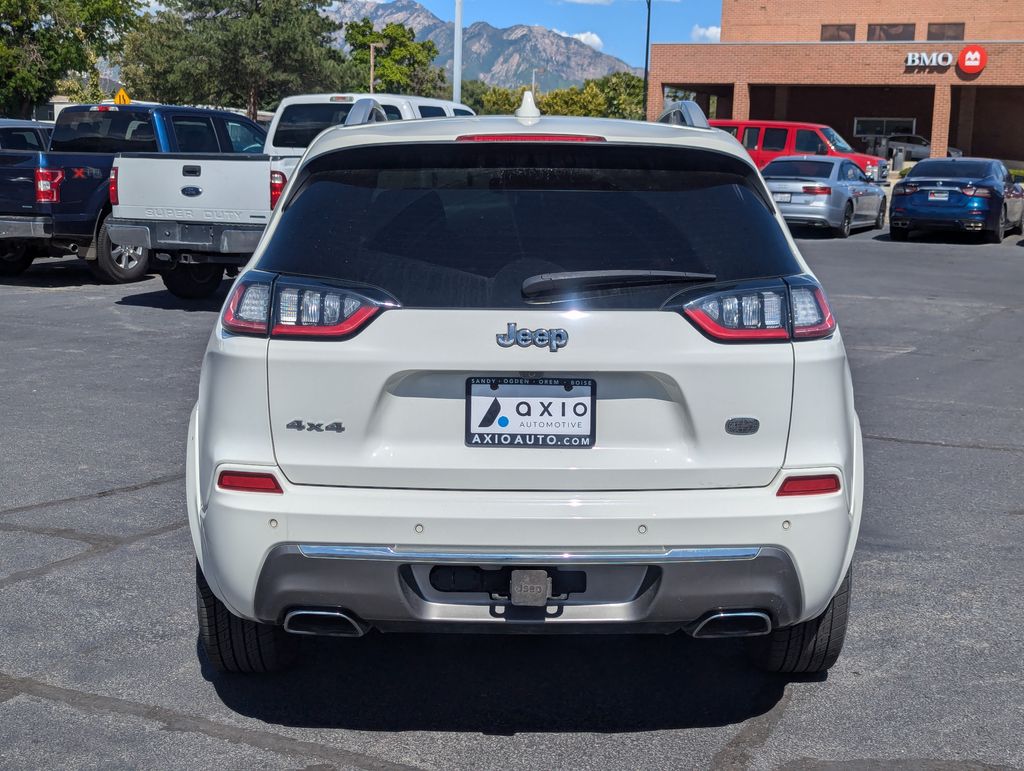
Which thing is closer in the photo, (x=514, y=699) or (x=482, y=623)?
(x=482, y=623)

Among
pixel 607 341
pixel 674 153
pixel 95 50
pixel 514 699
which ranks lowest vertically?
pixel 514 699

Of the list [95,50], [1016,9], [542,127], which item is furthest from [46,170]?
[1016,9]

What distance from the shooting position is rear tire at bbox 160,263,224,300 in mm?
14586

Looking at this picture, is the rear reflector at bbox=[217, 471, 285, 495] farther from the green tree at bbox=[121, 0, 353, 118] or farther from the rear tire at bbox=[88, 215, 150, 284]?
the green tree at bbox=[121, 0, 353, 118]

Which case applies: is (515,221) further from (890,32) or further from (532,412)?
(890,32)

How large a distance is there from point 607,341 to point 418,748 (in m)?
1.30

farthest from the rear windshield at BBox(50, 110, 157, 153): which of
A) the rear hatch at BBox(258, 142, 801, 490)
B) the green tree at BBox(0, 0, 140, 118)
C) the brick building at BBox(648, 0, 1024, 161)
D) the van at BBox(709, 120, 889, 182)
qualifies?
the brick building at BBox(648, 0, 1024, 161)

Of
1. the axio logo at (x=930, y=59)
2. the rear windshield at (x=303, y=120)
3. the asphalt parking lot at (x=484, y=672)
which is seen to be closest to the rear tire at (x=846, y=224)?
the rear windshield at (x=303, y=120)

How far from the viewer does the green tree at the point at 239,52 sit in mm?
64188

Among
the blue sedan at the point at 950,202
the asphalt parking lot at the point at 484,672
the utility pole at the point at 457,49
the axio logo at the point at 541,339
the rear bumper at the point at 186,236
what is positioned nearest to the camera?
the axio logo at the point at 541,339

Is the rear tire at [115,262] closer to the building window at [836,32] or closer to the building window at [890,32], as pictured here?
the building window at [890,32]

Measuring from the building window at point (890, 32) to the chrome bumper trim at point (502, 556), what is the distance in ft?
217

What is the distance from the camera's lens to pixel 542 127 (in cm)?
Answer: 395

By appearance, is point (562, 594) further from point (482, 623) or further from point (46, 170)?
point (46, 170)
